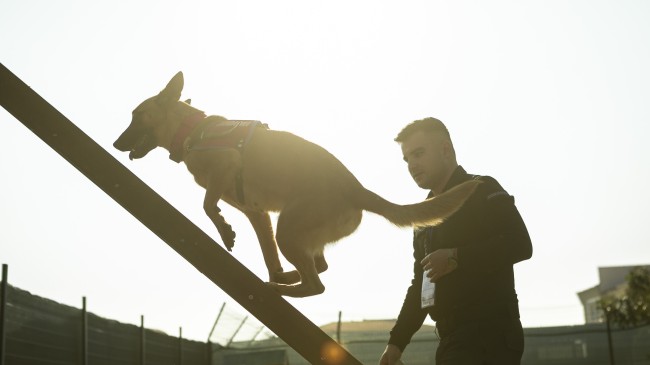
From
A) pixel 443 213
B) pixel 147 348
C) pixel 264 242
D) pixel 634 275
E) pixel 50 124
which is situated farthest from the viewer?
pixel 634 275

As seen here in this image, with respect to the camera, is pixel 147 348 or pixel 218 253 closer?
pixel 218 253

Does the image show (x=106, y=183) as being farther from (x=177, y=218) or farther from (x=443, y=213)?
(x=443, y=213)

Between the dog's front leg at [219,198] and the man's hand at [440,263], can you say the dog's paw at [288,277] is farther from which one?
the man's hand at [440,263]

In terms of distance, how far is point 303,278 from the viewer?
432cm

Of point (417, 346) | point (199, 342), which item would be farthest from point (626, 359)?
point (199, 342)

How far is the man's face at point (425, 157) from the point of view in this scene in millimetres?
4449

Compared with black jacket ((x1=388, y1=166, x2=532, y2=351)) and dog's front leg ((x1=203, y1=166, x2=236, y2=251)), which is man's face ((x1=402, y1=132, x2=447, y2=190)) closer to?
black jacket ((x1=388, y1=166, x2=532, y2=351))

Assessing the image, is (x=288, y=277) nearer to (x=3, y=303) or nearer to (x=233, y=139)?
(x=233, y=139)

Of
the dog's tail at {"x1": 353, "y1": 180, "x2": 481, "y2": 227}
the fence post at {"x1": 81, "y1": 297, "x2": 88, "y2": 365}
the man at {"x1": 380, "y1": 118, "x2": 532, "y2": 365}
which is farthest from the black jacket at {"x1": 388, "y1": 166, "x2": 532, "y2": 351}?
the fence post at {"x1": 81, "y1": 297, "x2": 88, "y2": 365}

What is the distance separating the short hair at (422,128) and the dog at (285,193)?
333 millimetres

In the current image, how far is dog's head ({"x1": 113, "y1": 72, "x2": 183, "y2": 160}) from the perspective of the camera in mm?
4711

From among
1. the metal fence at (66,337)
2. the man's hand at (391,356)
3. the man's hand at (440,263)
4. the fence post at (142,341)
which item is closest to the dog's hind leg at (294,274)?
the man's hand at (391,356)

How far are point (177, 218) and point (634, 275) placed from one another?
31.5m

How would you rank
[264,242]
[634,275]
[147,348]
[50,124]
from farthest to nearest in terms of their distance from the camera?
[634,275]
[147,348]
[264,242]
[50,124]
